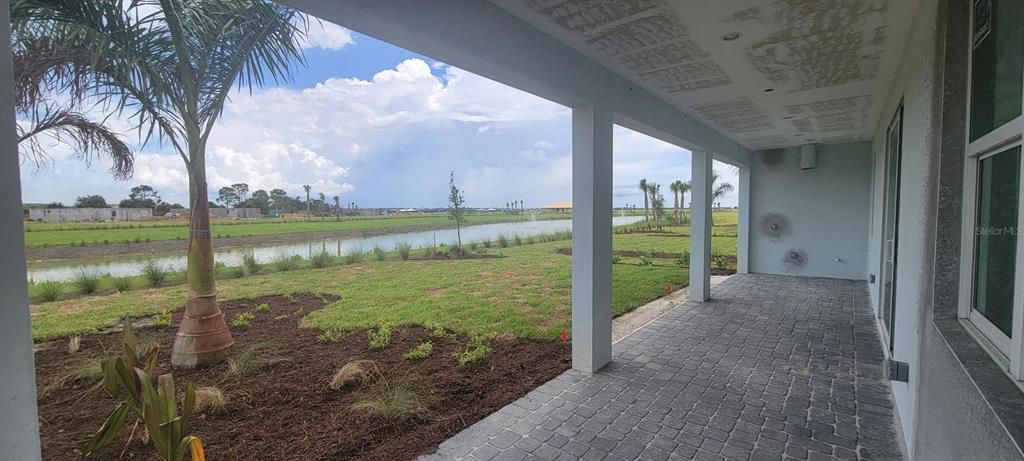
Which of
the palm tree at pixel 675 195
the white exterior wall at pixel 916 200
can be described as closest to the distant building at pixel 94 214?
the white exterior wall at pixel 916 200

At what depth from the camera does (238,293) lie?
689cm

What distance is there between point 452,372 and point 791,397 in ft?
9.22

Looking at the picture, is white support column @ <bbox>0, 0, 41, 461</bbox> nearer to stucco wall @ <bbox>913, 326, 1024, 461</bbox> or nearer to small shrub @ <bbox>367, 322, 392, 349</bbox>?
stucco wall @ <bbox>913, 326, 1024, 461</bbox>

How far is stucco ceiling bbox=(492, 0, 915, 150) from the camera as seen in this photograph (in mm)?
2541

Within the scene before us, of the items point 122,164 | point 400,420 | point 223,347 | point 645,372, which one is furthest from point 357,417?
point 122,164

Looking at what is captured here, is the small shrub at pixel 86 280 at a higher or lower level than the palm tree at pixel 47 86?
lower

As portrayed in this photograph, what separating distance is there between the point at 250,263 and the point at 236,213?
304 centimetres

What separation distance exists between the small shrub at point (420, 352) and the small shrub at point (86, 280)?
5635 mm

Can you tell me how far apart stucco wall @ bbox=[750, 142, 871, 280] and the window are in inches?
312

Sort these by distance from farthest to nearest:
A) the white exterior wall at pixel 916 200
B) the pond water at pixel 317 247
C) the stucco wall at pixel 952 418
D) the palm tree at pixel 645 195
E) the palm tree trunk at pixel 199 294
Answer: the palm tree at pixel 645 195
the pond water at pixel 317 247
the palm tree trunk at pixel 199 294
the white exterior wall at pixel 916 200
the stucco wall at pixel 952 418

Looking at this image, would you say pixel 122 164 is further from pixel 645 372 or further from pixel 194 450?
pixel 645 372

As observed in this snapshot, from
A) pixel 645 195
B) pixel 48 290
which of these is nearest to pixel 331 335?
pixel 48 290

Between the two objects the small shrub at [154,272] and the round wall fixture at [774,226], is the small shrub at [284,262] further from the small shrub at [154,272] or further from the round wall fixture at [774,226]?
the round wall fixture at [774,226]

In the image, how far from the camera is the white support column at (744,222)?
8.84 metres
